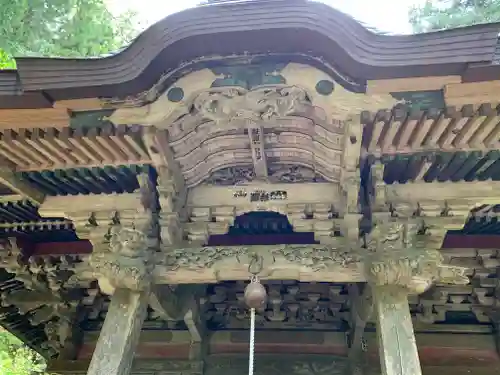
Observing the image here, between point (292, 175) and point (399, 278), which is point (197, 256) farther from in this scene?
point (399, 278)

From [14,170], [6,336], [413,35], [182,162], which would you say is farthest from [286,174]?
[6,336]

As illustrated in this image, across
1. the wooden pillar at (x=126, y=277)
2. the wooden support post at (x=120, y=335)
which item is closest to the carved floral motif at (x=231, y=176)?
the wooden pillar at (x=126, y=277)

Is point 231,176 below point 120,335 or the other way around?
the other way around

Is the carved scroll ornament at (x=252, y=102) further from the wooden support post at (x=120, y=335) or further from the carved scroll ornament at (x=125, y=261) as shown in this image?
the wooden support post at (x=120, y=335)

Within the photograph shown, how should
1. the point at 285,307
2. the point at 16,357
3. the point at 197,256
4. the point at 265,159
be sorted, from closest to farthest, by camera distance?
the point at 197,256 → the point at 265,159 → the point at 285,307 → the point at 16,357

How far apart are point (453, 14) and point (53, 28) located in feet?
21.1

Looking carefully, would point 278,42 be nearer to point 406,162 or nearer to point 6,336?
point 406,162

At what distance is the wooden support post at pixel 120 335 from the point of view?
3930 millimetres

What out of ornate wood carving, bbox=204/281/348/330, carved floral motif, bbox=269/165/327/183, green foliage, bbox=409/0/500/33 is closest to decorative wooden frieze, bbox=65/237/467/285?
carved floral motif, bbox=269/165/327/183

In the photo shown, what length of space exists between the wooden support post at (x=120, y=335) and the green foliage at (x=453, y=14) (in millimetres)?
6360

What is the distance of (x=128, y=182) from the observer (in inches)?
189

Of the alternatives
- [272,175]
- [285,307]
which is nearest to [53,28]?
[272,175]

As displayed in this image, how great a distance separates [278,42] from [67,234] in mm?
3328

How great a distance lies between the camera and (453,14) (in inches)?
349
